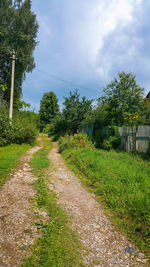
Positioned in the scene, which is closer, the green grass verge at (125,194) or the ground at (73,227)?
the ground at (73,227)

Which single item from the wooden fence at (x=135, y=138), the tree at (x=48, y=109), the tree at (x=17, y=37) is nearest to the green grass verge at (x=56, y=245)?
the wooden fence at (x=135, y=138)

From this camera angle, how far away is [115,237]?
2537mm

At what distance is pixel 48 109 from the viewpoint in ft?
127

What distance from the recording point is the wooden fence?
823cm

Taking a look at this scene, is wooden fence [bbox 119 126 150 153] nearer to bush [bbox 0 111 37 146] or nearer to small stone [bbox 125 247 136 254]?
small stone [bbox 125 247 136 254]

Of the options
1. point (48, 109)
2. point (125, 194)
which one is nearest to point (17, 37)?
point (125, 194)

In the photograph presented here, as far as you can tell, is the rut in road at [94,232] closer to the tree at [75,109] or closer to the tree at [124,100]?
the tree at [124,100]

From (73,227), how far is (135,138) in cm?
735

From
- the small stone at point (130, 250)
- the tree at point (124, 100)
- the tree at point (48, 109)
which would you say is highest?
the tree at point (48, 109)

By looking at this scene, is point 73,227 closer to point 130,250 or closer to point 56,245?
point 56,245

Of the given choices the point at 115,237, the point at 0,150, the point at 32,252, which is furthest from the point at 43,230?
the point at 0,150

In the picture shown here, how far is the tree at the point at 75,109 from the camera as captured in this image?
1946cm

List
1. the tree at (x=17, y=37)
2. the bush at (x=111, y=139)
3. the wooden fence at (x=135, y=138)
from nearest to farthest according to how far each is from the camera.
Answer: the wooden fence at (x=135, y=138), the bush at (x=111, y=139), the tree at (x=17, y=37)

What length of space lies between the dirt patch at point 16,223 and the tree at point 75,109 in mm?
15781
